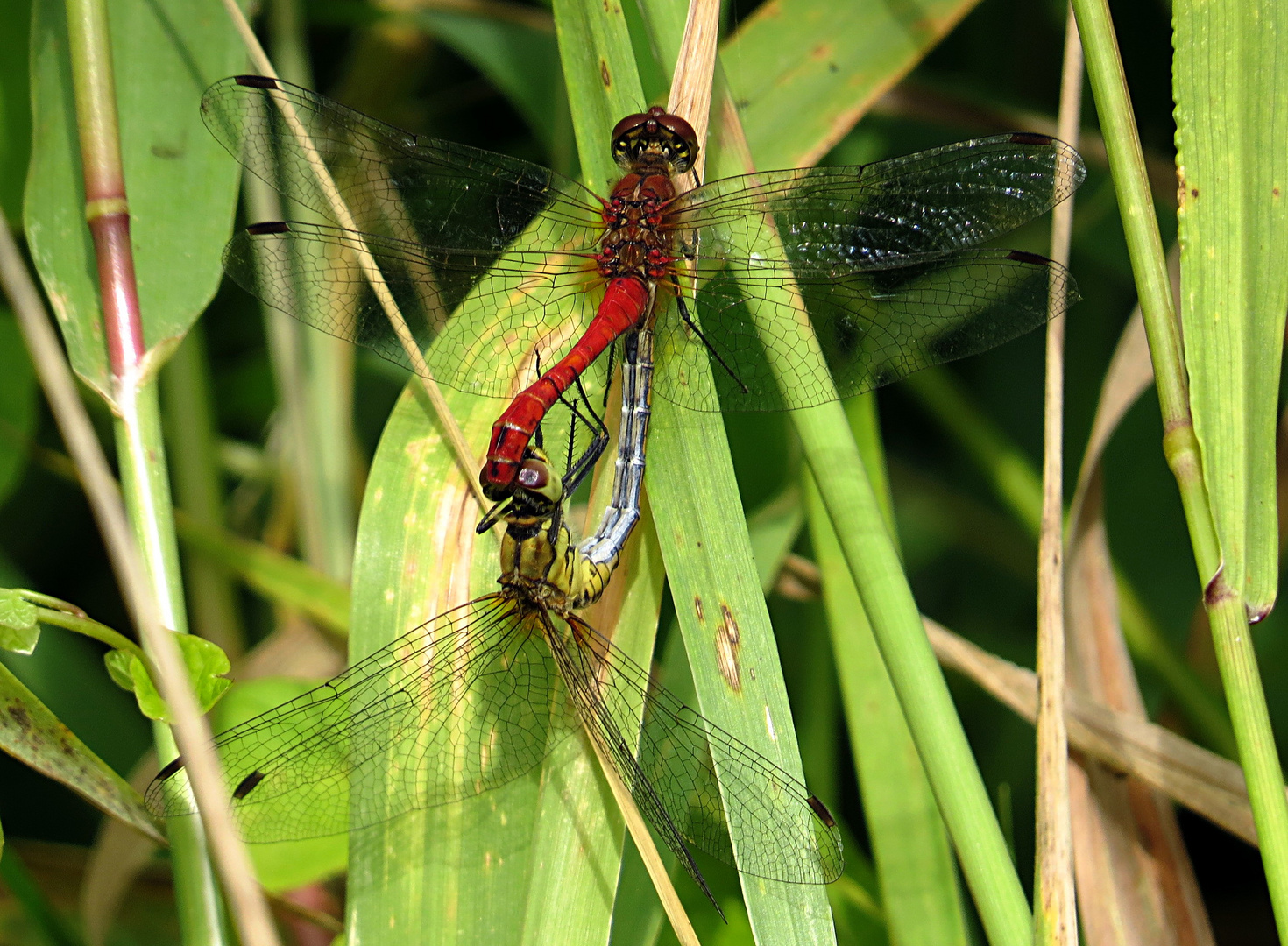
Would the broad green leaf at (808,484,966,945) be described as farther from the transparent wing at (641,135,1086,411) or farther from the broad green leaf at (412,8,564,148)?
the broad green leaf at (412,8,564,148)

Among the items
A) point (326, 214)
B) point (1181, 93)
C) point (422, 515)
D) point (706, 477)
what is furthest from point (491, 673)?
point (1181, 93)

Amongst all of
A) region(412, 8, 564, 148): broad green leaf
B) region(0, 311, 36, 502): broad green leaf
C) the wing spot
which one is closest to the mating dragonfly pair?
the wing spot

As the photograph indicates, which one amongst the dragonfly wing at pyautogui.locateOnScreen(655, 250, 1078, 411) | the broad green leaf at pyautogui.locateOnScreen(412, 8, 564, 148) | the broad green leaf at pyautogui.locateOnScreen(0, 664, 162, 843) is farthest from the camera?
the broad green leaf at pyautogui.locateOnScreen(412, 8, 564, 148)

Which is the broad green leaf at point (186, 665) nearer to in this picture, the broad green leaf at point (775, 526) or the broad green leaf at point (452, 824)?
the broad green leaf at point (452, 824)

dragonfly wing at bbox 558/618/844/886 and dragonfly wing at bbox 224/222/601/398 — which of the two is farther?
dragonfly wing at bbox 224/222/601/398

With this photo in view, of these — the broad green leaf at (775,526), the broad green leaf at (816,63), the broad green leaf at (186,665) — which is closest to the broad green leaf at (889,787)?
the broad green leaf at (775,526)

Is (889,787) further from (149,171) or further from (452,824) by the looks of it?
(149,171)
